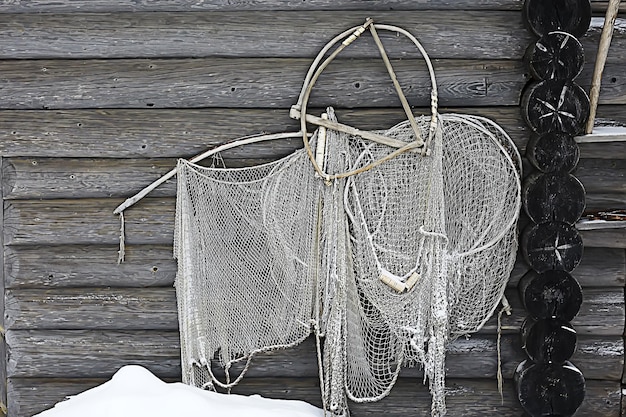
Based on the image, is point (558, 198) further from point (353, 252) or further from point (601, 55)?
point (353, 252)

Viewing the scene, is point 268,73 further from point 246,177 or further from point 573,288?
point 573,288

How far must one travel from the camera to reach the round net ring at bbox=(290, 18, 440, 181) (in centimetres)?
352

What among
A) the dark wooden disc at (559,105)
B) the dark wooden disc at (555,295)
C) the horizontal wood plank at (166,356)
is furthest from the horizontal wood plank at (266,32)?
the horizontal wood plank at (166,356)

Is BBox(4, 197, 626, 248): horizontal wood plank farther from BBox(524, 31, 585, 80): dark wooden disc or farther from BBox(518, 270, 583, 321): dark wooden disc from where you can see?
BBox(524, 31, 585, 80): dark wooden disc

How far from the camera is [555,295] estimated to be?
354 cm

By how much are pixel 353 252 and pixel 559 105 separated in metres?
1.16

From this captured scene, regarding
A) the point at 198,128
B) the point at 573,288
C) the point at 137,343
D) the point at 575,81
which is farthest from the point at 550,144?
the point at 137,343

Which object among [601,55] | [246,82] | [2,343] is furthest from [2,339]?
[601,55]

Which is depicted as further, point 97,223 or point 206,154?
point 97,223

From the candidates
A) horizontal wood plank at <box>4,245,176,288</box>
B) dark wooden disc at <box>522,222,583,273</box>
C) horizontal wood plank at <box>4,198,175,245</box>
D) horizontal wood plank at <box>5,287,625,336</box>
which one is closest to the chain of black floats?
dark wooden disc at <box>522,222,583,273</box>

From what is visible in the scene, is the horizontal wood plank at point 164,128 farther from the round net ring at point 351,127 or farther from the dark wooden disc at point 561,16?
the dark wooden disc at point 561,16

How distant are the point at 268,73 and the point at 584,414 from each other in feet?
7.61

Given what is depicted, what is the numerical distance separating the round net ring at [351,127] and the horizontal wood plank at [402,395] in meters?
1.11

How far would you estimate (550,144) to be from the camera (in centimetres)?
348
